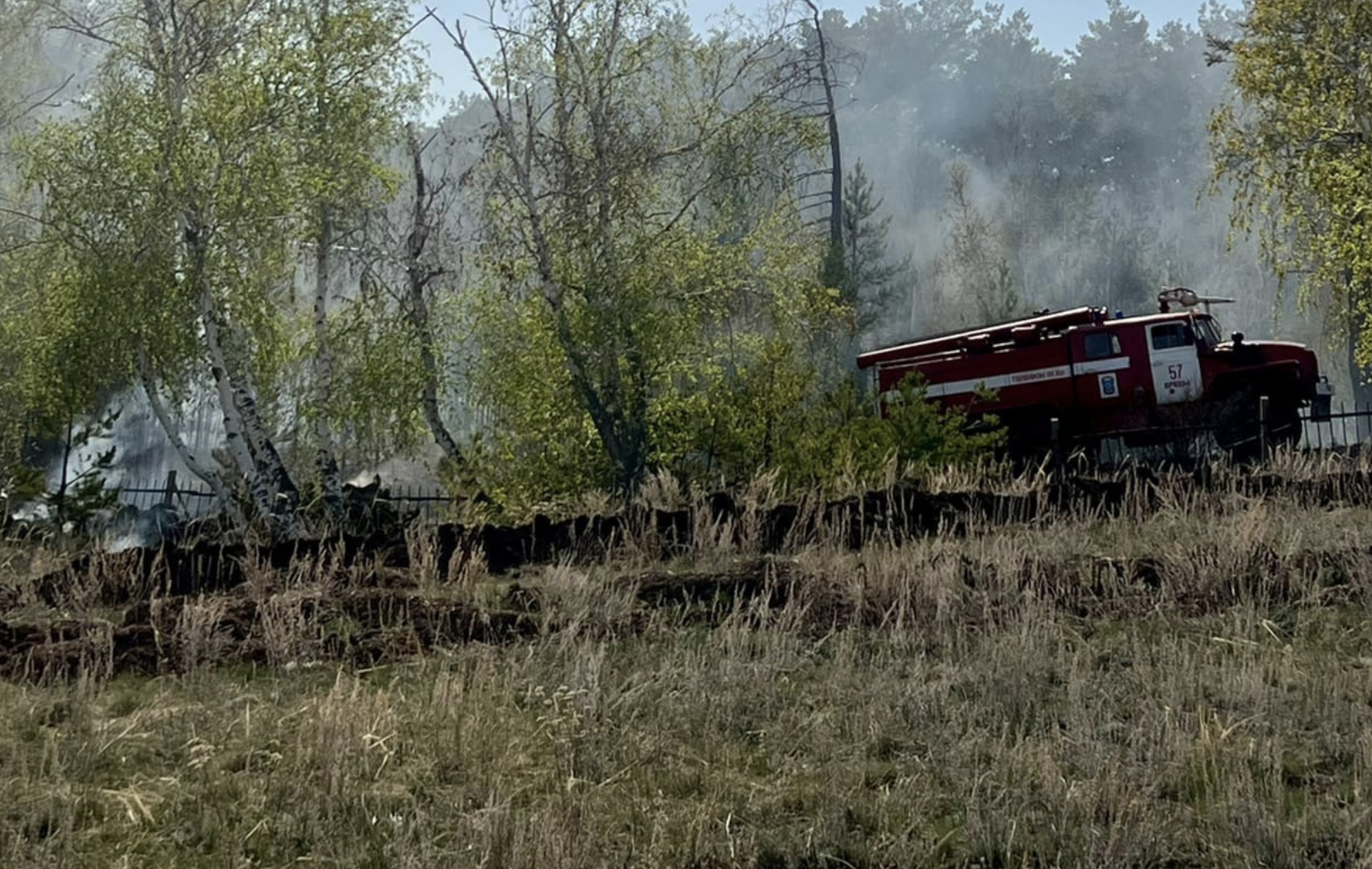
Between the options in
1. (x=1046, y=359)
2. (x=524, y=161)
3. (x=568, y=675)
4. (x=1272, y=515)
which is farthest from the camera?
(x=1046, y=359)

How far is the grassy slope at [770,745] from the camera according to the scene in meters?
Answer: 4.56

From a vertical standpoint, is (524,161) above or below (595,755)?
above

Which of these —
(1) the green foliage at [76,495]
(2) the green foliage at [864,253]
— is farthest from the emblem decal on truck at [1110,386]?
(2) the green foliage at [864,253]

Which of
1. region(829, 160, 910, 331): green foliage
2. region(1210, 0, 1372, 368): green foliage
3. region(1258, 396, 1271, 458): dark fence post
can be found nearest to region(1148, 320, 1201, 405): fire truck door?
region(1210, 0, 1372, 368): green foliage

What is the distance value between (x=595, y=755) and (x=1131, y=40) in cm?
9826

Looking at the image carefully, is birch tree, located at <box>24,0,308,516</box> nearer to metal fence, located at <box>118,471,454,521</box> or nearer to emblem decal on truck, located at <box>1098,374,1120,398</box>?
metal fence, located at <box>118,471,454,521</box>

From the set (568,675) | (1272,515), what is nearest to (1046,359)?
(1272,515)

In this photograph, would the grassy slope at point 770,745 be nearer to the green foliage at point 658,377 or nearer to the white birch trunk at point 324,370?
the green foliage at point 658,377

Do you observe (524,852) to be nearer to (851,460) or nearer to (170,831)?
(170,831)

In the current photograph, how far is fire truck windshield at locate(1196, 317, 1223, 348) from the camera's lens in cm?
2195

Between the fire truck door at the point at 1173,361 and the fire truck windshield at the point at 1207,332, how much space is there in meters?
0.29

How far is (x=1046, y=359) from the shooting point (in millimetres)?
22328

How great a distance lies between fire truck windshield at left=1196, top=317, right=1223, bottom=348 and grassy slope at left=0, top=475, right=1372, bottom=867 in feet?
47.4

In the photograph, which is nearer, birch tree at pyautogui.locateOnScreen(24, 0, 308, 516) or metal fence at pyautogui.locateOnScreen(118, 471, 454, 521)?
birch tree at pyautogui.locateOnScreen(24, 0, 308, 516)
